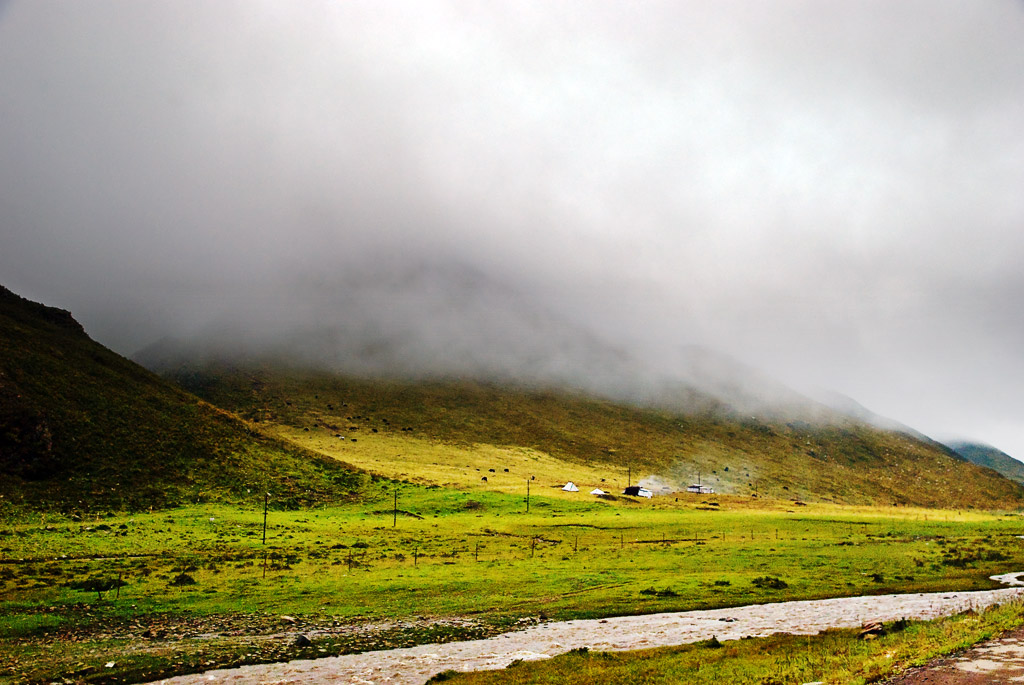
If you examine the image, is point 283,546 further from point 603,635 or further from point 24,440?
point 24,440

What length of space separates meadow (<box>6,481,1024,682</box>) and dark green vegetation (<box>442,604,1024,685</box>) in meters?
8.12

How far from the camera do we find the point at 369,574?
4672 centimetres

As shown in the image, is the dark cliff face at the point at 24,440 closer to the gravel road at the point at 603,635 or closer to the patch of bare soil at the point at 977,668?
the gravel road at the point at 603,635

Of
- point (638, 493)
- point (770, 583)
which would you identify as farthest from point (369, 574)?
point (638, 493)

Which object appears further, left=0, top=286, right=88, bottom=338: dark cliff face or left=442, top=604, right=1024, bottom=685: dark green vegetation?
left=0, top=286, right=88, bottom=338: dark cliff face

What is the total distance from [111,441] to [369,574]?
64690mm

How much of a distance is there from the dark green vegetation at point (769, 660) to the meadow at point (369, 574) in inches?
320

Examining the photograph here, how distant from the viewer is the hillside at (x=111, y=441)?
258 feet

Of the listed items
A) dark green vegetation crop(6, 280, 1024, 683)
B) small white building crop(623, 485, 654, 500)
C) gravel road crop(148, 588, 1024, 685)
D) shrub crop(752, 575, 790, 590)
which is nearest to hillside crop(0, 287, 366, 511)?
dark green vegetation crop(6, 280, 1024, 683)

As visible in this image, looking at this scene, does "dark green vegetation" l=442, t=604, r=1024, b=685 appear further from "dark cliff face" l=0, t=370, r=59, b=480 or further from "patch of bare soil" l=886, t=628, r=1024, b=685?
"dark cliff face" l=0, t=370, r=59, b=480

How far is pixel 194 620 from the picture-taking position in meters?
32.6

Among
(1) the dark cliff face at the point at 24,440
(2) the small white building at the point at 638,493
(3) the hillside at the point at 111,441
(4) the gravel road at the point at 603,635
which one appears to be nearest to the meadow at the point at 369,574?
(4) the gravel road at the point at 603,635

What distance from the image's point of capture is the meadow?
2911 centimetres

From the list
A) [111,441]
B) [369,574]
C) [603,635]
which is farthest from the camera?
[111,441]
